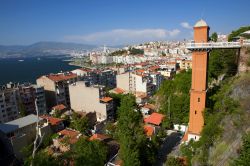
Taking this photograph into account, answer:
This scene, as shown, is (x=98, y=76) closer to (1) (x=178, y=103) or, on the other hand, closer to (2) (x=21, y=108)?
(2) (x=21, y=108)

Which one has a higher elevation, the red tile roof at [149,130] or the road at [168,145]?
the red tile roof at [149,130]

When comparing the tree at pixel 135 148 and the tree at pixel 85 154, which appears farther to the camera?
the tree at pixel 135 148

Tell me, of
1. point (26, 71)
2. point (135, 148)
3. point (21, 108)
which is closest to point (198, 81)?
point (135, 148)

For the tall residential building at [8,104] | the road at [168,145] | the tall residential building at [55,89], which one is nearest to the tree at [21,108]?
the tall residential building at [8,104]

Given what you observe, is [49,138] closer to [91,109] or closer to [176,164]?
[91,109]

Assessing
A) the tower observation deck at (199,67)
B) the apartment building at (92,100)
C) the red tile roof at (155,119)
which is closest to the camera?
the tower observation deck at (199,67)

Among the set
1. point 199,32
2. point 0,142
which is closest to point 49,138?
point 0,142

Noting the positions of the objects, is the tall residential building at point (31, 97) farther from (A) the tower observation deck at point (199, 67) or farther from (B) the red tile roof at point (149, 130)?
(A) the tower observation deck at point (199, 67)

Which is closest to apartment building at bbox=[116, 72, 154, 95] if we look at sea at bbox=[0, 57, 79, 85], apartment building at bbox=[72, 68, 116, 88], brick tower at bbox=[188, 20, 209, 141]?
apartment building at bbox=[72, 68, 116, 88]
